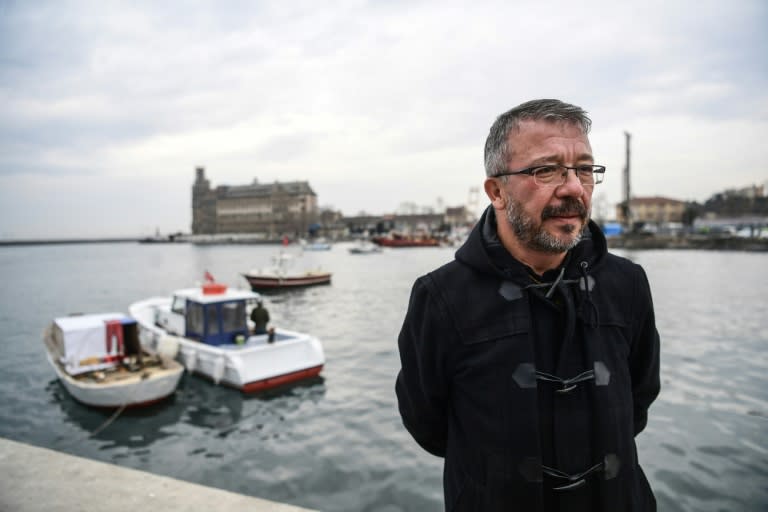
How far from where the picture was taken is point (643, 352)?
2111 mm

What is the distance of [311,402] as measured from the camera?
12.4m

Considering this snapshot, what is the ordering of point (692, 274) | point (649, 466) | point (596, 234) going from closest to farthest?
point (596, 234) → point (649, 466) → point (692, 274)

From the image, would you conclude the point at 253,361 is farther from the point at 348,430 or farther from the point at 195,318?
the point at 348,430

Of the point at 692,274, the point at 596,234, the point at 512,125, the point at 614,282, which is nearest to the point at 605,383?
the point at 614,282

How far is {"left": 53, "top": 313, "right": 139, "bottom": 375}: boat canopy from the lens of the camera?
1198 cm

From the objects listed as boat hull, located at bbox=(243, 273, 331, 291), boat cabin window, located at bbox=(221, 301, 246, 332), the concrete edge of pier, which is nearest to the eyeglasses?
the concrete edge of pier

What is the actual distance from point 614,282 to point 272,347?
1219 centimetres

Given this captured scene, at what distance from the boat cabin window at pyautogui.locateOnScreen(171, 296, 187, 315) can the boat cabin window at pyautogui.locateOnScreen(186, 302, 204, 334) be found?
A: 1.44 metres

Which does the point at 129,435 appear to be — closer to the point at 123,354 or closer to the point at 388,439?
the point at 123,354

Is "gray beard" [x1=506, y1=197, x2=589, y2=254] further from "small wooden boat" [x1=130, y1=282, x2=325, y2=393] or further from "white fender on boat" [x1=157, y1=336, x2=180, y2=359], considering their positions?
"white fender on boat" [x1=157, y1=336, x2=180, y2=359]

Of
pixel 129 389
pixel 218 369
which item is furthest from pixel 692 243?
pixel 129 389

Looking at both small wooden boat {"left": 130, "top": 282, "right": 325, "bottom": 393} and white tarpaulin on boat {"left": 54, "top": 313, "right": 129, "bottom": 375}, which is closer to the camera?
white tarpaulin on boat {"left": 54, "top": 313, "right": 129, "bottom": 375}

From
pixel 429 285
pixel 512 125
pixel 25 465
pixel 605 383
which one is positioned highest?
pixel 512 125

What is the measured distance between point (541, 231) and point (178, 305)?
16.6 meters
